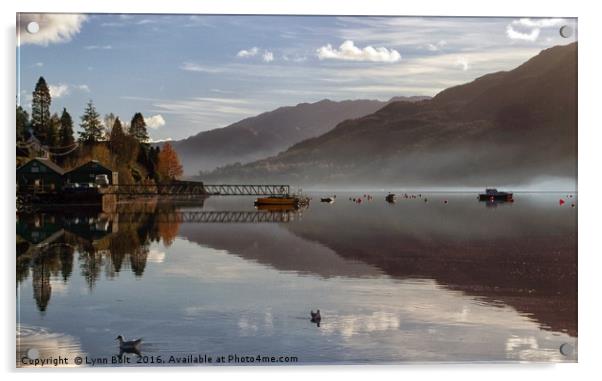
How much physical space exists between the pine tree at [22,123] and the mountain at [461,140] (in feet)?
17.9

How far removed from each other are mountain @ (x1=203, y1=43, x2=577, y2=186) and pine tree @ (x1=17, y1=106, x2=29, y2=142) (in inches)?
215

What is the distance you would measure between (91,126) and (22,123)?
Answer: 3336mm

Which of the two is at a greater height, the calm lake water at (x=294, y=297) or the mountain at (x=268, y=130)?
the mountain at (x=268, y=130)

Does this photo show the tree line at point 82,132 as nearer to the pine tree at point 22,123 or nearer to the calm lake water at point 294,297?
the pine tree at point 22,123

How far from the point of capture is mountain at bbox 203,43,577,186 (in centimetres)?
1452

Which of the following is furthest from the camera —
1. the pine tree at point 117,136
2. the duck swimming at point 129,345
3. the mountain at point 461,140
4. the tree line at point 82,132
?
the pine tree at point 117,136

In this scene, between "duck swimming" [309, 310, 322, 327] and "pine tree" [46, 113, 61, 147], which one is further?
"pine tree" [46, 113, 61, 147]

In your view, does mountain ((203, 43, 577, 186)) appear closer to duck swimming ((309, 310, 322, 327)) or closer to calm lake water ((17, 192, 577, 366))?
calm lake water ((17, 192, 577, 366))

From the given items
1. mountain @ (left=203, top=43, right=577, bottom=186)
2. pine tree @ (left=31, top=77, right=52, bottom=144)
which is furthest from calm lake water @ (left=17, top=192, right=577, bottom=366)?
pine tree @ (left=31, top=77, right=52, bottom=144)

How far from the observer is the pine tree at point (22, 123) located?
13.3m

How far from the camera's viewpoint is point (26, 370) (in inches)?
484

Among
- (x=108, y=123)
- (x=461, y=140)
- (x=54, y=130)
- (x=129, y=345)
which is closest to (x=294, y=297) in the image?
(x=129, y=345)

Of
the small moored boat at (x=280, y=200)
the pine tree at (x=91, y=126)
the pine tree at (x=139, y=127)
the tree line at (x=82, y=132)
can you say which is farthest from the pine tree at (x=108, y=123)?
the small moored boat at (x=280, y=200)

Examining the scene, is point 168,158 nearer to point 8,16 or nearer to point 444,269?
point 8,16
